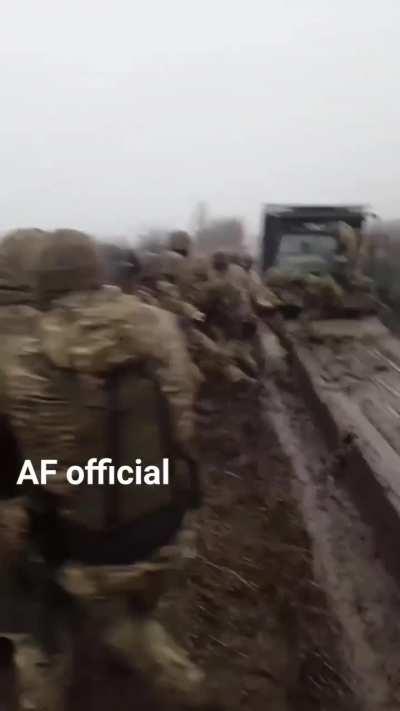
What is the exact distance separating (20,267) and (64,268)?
0.04 metres

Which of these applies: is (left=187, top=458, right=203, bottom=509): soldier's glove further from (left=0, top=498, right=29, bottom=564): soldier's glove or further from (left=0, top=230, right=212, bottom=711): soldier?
(left=0, top=498, right=29, bottom=564): soldier's glove

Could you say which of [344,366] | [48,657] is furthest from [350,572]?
[344,366]

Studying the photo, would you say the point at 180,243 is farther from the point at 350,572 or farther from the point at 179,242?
the point at 350,572

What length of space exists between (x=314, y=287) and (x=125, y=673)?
2080mm

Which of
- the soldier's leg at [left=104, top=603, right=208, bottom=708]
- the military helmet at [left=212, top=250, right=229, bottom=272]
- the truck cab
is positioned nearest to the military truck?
the truck cab

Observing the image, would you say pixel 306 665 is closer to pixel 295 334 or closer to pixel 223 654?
pixel 223 654

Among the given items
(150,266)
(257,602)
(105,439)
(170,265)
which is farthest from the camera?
(170,265)

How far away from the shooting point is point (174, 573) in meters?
0.85

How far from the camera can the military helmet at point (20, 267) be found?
83cm

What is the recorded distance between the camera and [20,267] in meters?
0.84

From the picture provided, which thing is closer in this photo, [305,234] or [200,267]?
[200,267]

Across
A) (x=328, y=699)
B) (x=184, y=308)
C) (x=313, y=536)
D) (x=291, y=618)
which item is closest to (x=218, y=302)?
(x=184, y=308)

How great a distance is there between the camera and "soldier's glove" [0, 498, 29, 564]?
32.5 inches

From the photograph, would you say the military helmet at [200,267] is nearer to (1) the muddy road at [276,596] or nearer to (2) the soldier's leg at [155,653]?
(1) the muddy road at [276,596]
